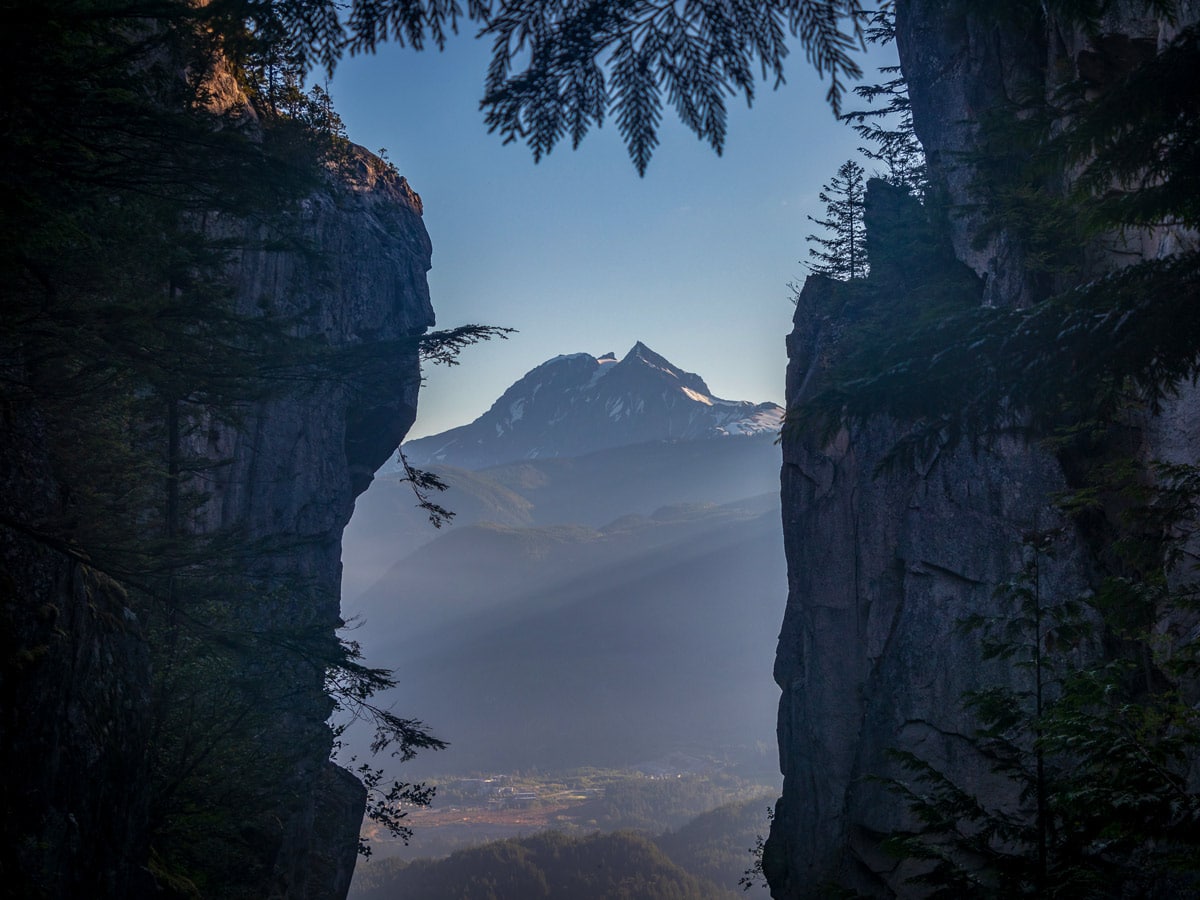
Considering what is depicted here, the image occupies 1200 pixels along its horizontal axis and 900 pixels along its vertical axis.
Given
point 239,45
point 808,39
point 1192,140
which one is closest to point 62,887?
point 239,45

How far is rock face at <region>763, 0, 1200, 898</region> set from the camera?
17.4 m

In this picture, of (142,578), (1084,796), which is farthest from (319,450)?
(1084,796)

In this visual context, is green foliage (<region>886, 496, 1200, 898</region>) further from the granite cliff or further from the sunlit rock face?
the sunlit rock face

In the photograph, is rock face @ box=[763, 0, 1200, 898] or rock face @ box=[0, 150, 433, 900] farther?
rock face @ box=[763, 0, 1200, 898]

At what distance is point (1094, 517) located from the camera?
16562mm

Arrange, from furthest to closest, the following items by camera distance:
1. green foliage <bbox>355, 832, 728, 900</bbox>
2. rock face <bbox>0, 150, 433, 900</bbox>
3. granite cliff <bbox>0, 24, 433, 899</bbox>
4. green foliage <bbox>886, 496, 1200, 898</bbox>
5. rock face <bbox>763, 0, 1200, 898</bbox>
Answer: green foliage <bbox>355, 832, 728, 900</bbox>
rock face <bbox>763, 0, 1200, 898</bbox>
granite cliff <bbox>0, 24, 433, 899</bbox>
rock face <bbox>0, 150, 433, 900</bbox>
green foliage <bbox>886, 496, 1200, 898</bbox>

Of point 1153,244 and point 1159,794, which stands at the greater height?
point 1153,244

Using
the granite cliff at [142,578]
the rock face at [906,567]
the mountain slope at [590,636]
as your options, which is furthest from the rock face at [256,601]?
the mountain slope at [590,636]

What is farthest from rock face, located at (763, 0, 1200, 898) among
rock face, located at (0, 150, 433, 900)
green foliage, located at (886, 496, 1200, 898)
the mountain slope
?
the mountain slope

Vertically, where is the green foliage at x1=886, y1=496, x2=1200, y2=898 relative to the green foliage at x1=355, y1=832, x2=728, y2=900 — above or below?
above

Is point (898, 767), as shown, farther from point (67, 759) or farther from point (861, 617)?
point (67, 759)

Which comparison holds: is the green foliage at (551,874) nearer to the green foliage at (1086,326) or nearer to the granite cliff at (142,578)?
the granite cliff at (142,578)

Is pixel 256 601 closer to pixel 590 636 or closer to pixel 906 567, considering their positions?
pixel 906 567

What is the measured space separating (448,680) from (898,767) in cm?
13845
